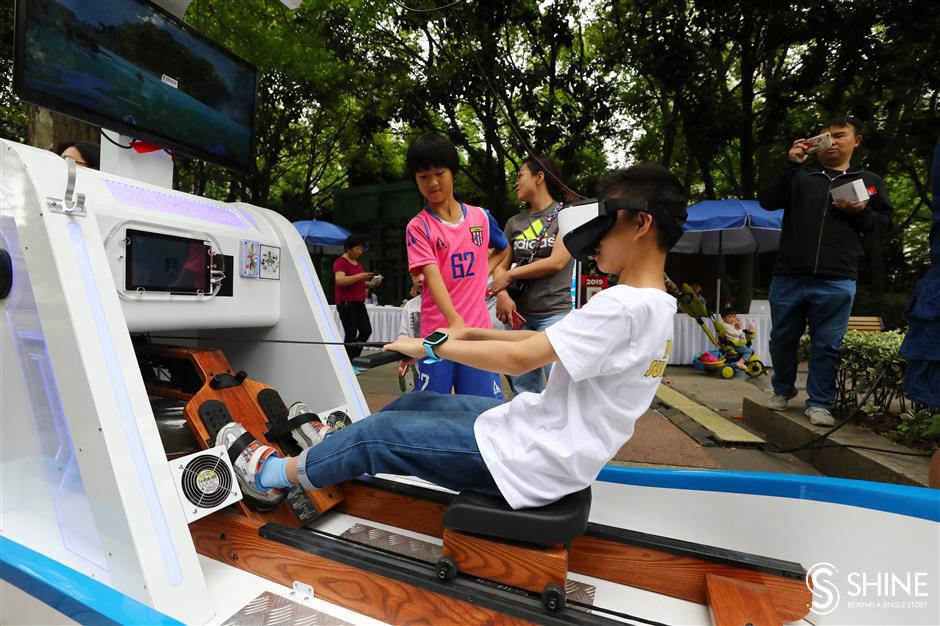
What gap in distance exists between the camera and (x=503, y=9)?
8.12 meters

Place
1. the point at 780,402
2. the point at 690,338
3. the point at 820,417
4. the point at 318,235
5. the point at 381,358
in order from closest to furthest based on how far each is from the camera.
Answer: the point at 381,358
the point at 820,417
the point at 780,402
the point at 690,338
the point at 318,235

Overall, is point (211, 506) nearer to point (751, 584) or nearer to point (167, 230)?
point (167, 230)

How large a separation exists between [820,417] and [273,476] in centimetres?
326

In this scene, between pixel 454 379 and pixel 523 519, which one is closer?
pixel 523 519

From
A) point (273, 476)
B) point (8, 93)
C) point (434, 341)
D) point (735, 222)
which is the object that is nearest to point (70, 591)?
point (273, 476)

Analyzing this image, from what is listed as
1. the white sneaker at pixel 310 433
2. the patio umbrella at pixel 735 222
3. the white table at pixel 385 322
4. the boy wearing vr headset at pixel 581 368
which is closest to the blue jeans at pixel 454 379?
the white sneaker at pixel 310 433

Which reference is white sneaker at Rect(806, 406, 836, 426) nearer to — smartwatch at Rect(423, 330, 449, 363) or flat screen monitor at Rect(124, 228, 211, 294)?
smartwatch at Rect(423, 330, 449, 363)

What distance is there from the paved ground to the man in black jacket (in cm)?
44

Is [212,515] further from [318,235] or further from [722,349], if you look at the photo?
[318,235]

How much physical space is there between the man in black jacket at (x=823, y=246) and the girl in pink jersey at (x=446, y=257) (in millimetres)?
1999

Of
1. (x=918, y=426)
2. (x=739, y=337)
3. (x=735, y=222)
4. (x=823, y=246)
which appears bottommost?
(x=739, y=337)

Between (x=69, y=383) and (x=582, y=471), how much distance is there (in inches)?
55.4

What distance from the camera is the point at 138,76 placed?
206 cm

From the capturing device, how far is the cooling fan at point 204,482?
5.13 ft
